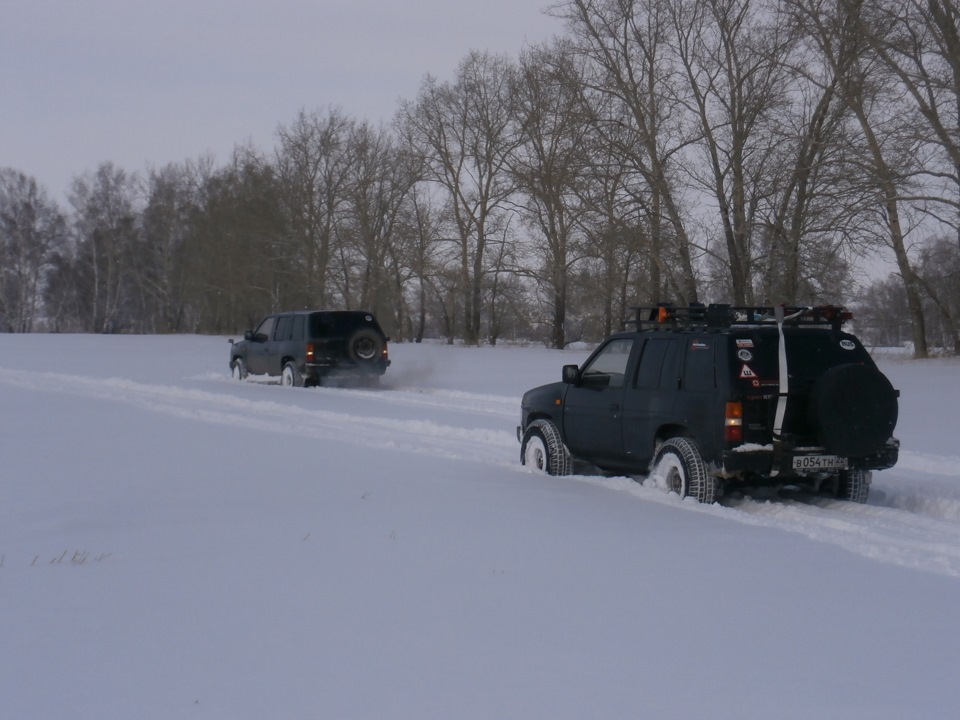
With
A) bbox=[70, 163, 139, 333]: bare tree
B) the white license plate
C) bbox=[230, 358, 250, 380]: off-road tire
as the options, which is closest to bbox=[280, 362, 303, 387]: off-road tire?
bbox=[230, 358, 250, 380]: off-road tire

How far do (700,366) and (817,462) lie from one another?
1.36 metres

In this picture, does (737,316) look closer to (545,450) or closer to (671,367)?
(671,367)

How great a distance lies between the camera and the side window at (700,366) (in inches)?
373

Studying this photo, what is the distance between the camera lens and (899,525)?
8.67 metres

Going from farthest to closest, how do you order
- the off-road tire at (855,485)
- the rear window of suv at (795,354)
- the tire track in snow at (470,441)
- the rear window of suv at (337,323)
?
the rear window of suv at (337,323)
the off-road tire at (855,485)
the rear window of suv at (795,354)
the tire track in snow at (470,441)

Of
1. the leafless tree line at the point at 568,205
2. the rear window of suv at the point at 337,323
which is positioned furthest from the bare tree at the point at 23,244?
the rear window of suv at the point at 337,323

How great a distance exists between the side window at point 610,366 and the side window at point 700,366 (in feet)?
3.38

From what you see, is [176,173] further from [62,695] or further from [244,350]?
[62,695]

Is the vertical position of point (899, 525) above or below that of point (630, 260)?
below

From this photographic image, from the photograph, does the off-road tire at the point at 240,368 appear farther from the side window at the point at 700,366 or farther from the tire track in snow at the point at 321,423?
the side window at the point at 700,366

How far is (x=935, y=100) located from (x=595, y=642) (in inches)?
862

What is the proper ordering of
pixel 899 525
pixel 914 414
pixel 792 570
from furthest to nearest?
pixel 914 414 < pixel 899 525 < pixel 792 570

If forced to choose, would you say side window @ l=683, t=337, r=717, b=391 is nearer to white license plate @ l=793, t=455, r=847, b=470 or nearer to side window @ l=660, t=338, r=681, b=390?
side window @ l=660, t=338, r=681, b=390

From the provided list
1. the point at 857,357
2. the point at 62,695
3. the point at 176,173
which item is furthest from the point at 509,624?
the point at 176,173
